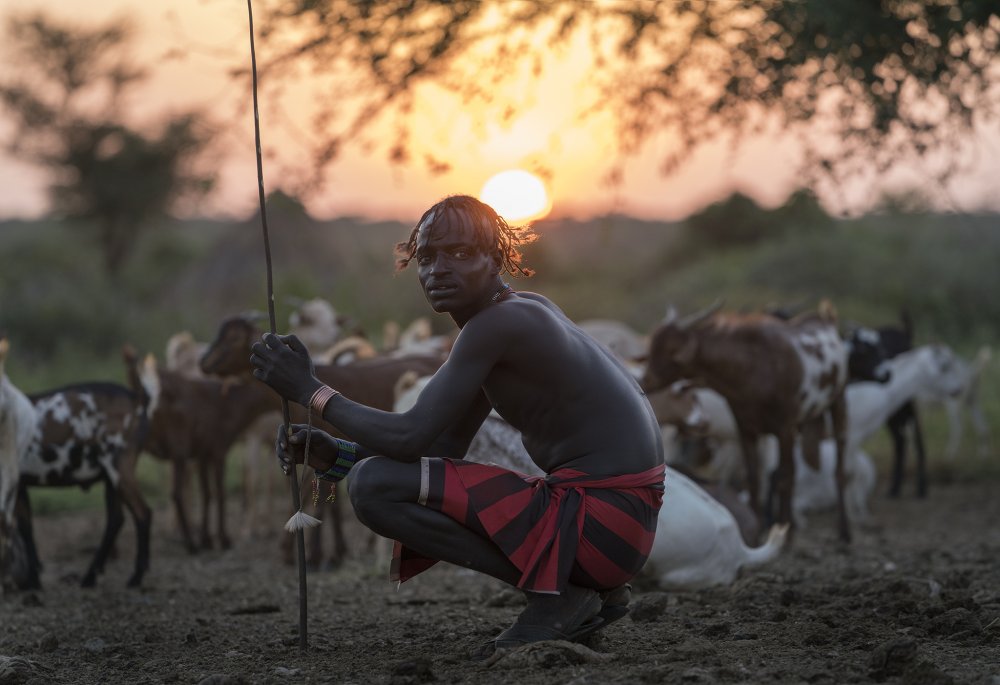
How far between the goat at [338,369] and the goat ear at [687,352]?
180 cm

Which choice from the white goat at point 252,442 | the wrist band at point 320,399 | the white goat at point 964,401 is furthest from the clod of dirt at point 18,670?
the white goat at point 964,401

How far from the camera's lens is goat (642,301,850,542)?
34.6ft

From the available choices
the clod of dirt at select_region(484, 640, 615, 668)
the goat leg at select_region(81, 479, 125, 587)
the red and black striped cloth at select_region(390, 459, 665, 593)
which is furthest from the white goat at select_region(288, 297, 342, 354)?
the clod of dirt at select_region(484, 640, 615, 668)

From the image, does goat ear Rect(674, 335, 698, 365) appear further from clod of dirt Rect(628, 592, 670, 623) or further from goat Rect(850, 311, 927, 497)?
clod of dirt Rect(628, 592, 670, 623)

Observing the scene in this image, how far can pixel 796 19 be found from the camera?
35.7 feet

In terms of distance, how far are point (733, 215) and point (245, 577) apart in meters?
36.9

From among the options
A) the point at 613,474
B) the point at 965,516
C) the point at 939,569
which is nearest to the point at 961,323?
the point at 965,516

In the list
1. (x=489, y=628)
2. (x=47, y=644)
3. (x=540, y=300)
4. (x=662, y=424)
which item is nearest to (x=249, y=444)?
(x=662, y=424)

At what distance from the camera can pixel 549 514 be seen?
5098 mm

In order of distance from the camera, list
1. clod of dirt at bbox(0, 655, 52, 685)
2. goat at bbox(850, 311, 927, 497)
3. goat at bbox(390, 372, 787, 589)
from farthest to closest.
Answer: goat at bbox(850, 311, 927, 497) < goat at bbox(390, 372, 787, 589) < clod of dirt at bbox(0, 655, 52, 685)

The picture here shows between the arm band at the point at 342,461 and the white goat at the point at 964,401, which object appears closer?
the arm band at the point at 342,461

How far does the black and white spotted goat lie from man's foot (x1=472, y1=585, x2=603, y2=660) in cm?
471

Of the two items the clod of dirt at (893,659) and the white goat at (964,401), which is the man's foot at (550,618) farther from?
the white goat at (964,401)

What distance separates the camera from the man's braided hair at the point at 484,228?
17.2 feet
